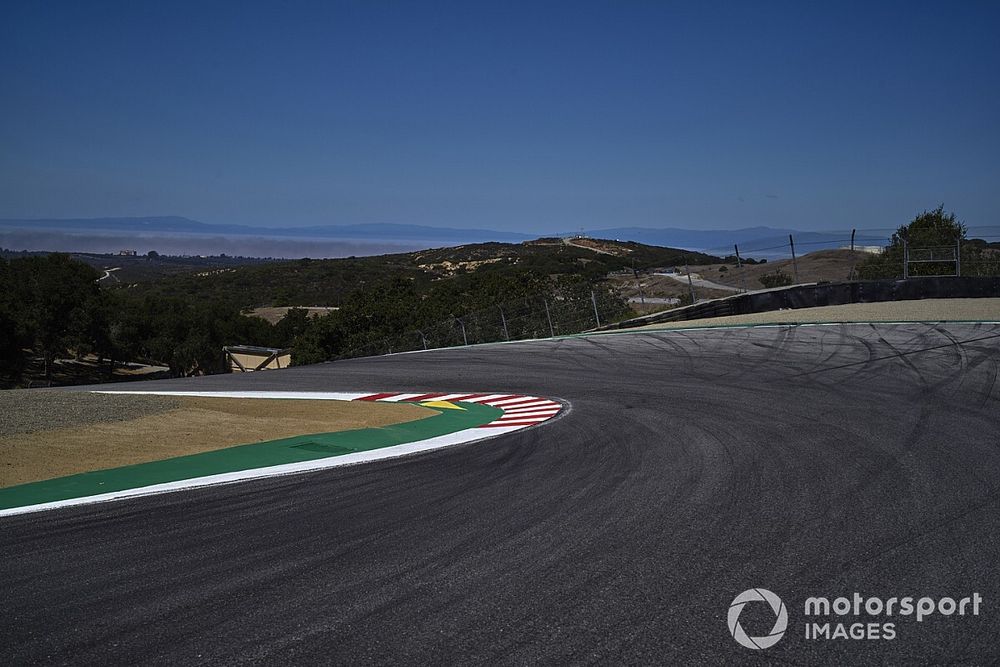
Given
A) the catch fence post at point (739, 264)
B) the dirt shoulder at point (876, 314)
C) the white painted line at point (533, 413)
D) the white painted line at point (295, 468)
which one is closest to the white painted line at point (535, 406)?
the white painted line at point (533, 413)

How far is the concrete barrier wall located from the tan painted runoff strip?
14.1 m

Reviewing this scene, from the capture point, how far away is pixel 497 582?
4.63 m

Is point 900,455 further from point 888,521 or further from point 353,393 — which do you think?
point 353,393

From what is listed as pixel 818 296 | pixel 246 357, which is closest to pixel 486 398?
pixel 818 296

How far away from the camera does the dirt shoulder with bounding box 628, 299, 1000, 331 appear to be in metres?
19.9

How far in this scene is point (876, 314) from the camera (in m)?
21.4

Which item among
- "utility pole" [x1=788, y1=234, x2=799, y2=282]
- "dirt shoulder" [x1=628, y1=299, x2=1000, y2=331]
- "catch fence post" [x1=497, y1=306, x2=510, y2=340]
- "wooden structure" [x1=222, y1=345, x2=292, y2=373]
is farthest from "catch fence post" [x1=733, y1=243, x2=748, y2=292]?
"wooden structure" [x1=222, y1=345, x2=292, y2=373]

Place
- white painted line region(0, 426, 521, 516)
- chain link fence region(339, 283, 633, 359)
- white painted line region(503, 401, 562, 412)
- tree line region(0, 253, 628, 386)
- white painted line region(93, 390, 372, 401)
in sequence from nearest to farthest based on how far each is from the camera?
1. white painted line region(0, 426, 521, 516)
2. white painted line region(503, 401, 562, 412)
3. white painted line region(93, 390, 372, 401)
4. chain link fence region(339, 283, 633, 359)
5. tree line region(0, 253, 628, 386)

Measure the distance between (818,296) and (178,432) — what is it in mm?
20196

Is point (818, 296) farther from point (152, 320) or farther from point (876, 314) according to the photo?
point (152, 320)

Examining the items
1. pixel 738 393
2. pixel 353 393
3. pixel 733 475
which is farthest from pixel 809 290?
pixel 733 475

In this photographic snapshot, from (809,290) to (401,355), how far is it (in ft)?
42.4

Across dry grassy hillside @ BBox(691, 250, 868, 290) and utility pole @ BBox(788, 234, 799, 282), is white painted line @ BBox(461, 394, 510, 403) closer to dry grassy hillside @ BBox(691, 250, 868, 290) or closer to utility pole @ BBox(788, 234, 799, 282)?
dry grassy hillside @ BBox(691, 250, 868, 290)

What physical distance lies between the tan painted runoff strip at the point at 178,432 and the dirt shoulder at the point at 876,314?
12448 mm
